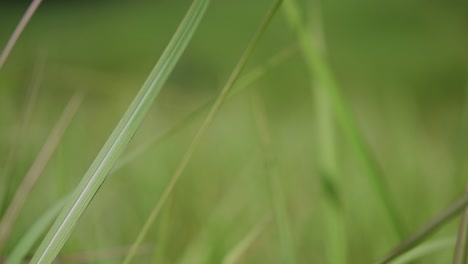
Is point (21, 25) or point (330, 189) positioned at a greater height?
point (21, 25)

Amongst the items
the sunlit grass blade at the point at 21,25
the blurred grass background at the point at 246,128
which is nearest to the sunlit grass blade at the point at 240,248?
the blurred grass background at the point at 246,128


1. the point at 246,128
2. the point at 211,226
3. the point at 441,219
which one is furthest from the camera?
the point at 246,128

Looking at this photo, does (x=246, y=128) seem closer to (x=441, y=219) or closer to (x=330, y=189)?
(x=330, y=189)

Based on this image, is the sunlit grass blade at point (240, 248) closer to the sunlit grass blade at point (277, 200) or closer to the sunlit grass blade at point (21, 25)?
the sunlit grass blade at point (277, 200)

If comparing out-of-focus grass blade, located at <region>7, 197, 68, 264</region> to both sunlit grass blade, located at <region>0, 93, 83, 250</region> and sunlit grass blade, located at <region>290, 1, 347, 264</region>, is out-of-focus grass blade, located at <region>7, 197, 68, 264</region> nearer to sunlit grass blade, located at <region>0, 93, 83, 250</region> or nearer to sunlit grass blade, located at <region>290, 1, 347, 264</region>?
sunlit grass blade, located at <region>0, 93, 83, 250</region>

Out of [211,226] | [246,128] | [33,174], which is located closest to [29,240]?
[33,174]

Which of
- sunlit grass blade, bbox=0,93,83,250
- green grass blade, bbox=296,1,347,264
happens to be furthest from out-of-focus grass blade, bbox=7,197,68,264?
green grass blade, bbox=296,1,347,264

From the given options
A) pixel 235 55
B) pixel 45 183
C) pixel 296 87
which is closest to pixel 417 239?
pixel 45 183
